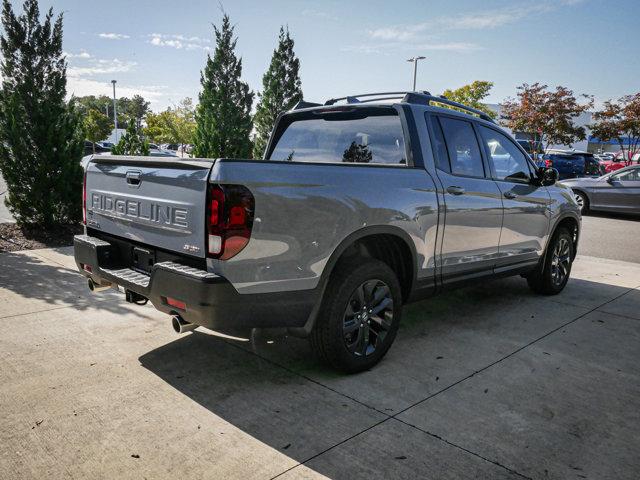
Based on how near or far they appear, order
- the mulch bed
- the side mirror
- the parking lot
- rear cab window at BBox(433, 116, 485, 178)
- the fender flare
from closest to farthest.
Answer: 1. the parking lot
2. the fender flare
3. rear cab window at BBox(433, 116, 485, 178)
4. the side mirror
5. the mulch bed

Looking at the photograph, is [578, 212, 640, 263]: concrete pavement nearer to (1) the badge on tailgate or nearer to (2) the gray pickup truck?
(2) the gray pickup truck

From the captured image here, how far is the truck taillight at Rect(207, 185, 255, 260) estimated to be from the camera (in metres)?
2.68

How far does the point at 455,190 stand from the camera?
405cm

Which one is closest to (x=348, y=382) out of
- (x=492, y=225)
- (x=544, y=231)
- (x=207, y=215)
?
(x=207, y=215)

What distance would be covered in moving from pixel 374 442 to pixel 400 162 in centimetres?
211

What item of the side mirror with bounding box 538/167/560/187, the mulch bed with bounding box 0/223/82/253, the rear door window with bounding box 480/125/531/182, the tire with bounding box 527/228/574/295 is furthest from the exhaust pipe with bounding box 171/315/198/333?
the mulch bed with bounding box 0/223/82/253

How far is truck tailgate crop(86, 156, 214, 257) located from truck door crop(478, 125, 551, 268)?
115 inches

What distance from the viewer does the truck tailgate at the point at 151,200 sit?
280cm

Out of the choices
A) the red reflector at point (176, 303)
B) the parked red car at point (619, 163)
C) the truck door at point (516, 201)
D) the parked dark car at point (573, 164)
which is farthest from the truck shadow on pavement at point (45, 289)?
the parked red car at point (619, 163)

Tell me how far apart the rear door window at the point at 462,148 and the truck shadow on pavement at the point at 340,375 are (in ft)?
4.68

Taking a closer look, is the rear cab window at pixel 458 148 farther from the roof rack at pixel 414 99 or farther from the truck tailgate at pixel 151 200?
the truck tailgate at pixel 151 200

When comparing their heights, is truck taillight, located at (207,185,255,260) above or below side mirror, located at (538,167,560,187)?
below

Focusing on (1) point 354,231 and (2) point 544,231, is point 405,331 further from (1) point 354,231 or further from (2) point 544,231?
(2) point 544,231

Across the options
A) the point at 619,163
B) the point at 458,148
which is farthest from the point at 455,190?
the point at 619,163
